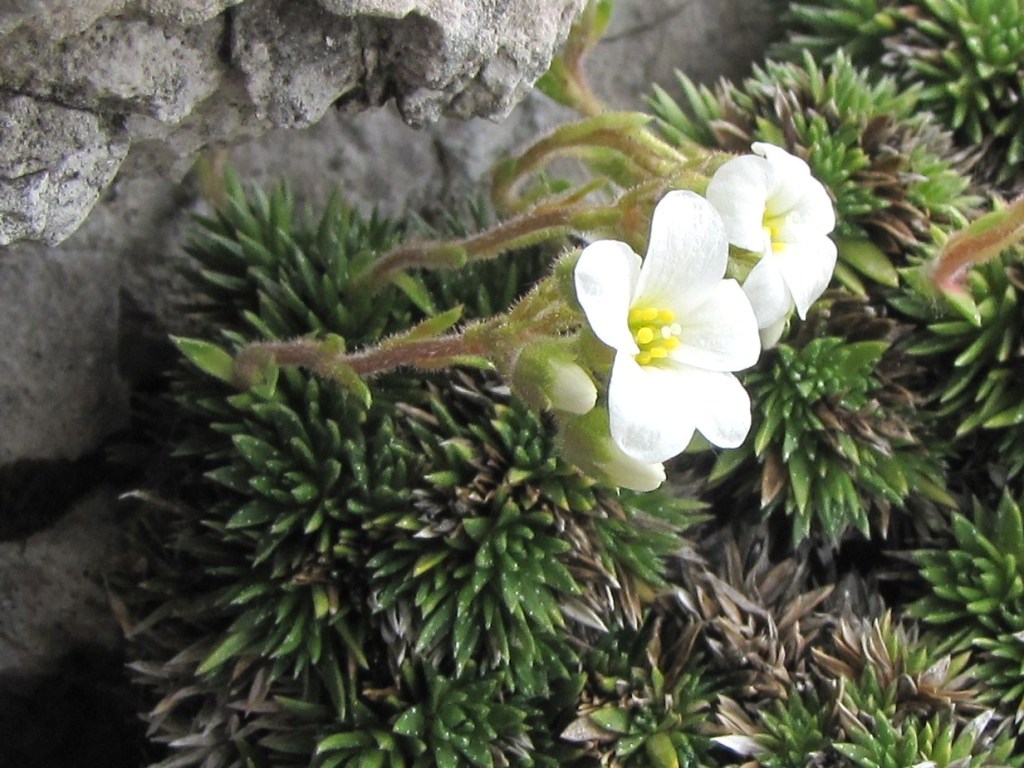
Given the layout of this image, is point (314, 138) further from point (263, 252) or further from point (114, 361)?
point (114, 361)

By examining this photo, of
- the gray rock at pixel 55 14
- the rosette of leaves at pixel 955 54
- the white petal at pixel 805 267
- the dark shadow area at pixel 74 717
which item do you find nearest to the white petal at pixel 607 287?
the white petal at pixel 805 267

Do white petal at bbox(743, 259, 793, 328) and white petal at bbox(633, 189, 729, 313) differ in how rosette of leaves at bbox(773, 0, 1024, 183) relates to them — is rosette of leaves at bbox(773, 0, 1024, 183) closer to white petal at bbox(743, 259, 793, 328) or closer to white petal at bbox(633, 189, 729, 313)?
white petal at bbox(743, 259, 793, 328)

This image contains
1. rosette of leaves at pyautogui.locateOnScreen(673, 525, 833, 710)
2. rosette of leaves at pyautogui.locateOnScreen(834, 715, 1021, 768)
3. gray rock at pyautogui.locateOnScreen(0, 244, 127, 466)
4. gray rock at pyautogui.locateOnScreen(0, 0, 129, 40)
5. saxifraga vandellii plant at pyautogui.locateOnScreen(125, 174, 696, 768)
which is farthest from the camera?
gray rock at pyautogui.locateOnScreen(0, 244, 127, 466)

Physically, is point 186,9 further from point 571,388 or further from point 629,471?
point 629,471

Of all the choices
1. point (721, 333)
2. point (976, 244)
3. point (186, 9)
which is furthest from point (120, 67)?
point (976, 244)

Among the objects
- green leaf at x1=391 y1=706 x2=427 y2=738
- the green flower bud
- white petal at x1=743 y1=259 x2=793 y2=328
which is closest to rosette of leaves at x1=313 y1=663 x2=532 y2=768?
green leaf at x1=391 y1=706 x2=427 y2=738

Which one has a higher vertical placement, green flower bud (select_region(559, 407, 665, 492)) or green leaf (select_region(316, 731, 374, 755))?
green flower bud (select_region(559, 407, 665, 492))

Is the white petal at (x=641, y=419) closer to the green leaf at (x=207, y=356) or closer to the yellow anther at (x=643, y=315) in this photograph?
the yellow anther at (x=643, y=315)
